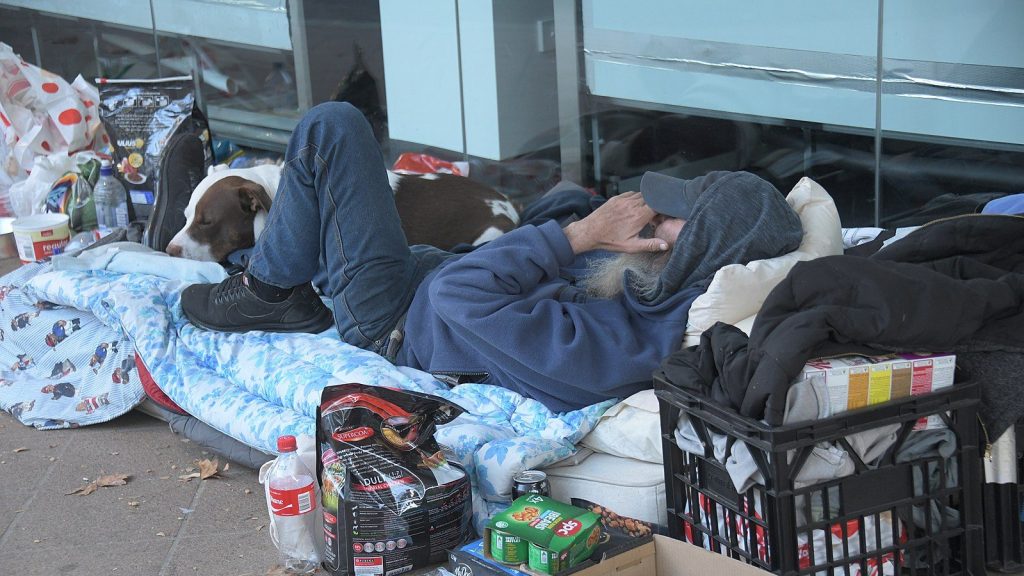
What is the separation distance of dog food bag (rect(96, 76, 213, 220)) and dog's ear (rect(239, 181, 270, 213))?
38.2 inches

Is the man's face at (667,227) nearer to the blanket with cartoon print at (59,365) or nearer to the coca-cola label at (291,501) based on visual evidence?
the coca-cola label at (291,501)

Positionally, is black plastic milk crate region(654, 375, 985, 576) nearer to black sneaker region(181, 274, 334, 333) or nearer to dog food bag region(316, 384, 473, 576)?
dog food bag region(316, 384, 473, 576)

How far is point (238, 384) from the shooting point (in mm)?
3195

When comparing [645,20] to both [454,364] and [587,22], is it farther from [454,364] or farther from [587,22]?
[454,364]

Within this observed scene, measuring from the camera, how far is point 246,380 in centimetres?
316

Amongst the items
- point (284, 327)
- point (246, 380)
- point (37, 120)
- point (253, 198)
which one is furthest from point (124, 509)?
point (37, 120)

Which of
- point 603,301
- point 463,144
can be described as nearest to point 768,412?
point 603,301

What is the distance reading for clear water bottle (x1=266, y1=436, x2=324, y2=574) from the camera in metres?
2.43

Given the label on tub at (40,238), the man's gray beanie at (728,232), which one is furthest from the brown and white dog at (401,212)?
the man's gray beanie at (728,232)

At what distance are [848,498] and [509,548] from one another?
2.20ft

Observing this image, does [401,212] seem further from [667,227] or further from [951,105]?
[951,105]

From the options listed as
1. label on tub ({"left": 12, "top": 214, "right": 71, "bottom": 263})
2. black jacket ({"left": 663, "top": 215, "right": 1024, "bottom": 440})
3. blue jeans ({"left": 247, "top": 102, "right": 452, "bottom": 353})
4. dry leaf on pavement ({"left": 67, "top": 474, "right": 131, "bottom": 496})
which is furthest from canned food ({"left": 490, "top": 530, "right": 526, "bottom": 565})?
label on tub ({"left": 12, "top": 214, "right": 71, "bottom": 263})

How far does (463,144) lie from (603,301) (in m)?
2.26

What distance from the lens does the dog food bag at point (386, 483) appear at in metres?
2.33
